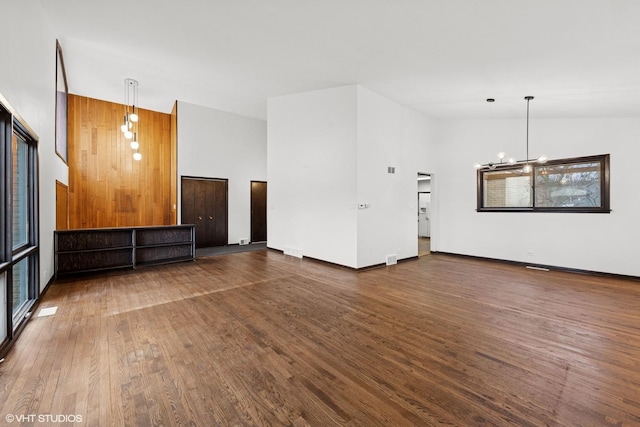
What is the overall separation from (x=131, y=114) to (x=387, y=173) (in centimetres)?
626

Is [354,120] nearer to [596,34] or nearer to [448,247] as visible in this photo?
[596,34]

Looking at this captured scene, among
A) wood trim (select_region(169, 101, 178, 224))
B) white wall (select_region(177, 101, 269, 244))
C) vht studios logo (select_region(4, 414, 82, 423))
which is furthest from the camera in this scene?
white wall (select_region(177, 101, 269, 244))

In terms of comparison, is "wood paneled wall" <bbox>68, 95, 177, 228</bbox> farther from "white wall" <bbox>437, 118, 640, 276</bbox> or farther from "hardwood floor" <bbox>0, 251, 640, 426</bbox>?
"white wall" <bbox>437, 118, 640, 276</bbox>

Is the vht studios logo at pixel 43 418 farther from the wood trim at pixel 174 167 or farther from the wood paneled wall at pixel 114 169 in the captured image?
the wood paneled wall at pixel 114 169

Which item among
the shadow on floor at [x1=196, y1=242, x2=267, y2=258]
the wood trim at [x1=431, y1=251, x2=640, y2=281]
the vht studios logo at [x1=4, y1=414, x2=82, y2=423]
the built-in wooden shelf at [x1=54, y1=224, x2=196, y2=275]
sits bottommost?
the vht studios logo at [x1=4, y1=414, x2=82, y2=423]

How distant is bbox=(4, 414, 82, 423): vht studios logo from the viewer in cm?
161

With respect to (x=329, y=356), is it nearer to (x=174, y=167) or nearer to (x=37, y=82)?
(x=37, y=82)

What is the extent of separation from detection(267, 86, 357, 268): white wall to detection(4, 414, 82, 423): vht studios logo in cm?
421

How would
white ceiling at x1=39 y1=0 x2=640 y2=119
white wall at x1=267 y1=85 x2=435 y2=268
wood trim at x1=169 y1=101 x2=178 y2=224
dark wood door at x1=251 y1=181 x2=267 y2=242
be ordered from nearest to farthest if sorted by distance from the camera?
white ceiling at x1=39 y1=0 x2=640 y2=119 < white wall at x1=267 y1=85 x2=435 y2=268 < wood trim at x1=169 y1=101 x2=178 y2=224 < dark wood door at x1=251 y1=181 x2=267 y2=242

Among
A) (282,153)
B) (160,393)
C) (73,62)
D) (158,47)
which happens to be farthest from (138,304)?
(73,62)

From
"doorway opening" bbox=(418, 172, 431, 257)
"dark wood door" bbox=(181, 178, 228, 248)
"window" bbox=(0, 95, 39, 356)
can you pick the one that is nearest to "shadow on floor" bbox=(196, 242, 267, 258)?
"dark wood door" bbox=(181, 178, 228, 248)

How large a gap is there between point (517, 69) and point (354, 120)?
99.3 inches

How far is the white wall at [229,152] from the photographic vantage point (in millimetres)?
7602

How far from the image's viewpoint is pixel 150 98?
7.04 metres
